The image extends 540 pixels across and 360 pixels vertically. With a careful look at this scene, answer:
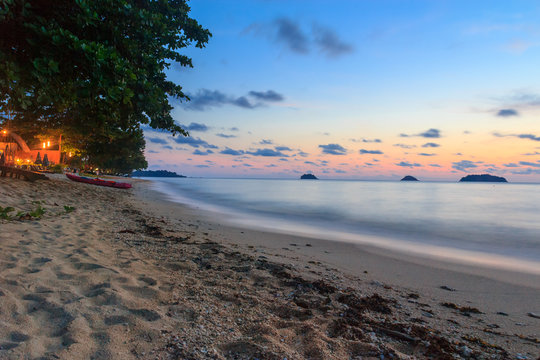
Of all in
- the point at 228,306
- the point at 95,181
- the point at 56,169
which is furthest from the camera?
the point at 56,169

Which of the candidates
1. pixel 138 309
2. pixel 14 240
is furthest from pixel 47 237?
pixel 138 309

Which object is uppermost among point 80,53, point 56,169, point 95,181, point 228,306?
point 80,53

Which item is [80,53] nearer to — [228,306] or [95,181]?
[228,306]

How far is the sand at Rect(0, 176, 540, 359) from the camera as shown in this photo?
2.73m

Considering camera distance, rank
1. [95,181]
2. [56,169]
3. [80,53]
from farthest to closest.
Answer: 1. [56,169]
2. [95,181]
3. [80,53]

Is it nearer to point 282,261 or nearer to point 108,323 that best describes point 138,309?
point 108,323

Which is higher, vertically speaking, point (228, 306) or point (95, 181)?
point (95, 181)

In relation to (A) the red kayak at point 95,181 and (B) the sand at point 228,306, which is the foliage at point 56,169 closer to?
(A) the red kayak at point 95,181

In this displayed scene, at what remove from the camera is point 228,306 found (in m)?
3.69

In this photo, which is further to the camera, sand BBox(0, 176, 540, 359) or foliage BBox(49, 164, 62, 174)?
foliage BBox(49, 164, 62, 174)

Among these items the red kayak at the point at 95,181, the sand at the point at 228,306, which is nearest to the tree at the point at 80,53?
the sand at the point at 228,306

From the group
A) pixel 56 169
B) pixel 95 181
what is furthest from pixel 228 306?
pixel 56 169

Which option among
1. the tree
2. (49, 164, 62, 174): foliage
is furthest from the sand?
(49, 164, 62, 174): foliage

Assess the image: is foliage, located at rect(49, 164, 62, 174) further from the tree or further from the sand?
the tree
